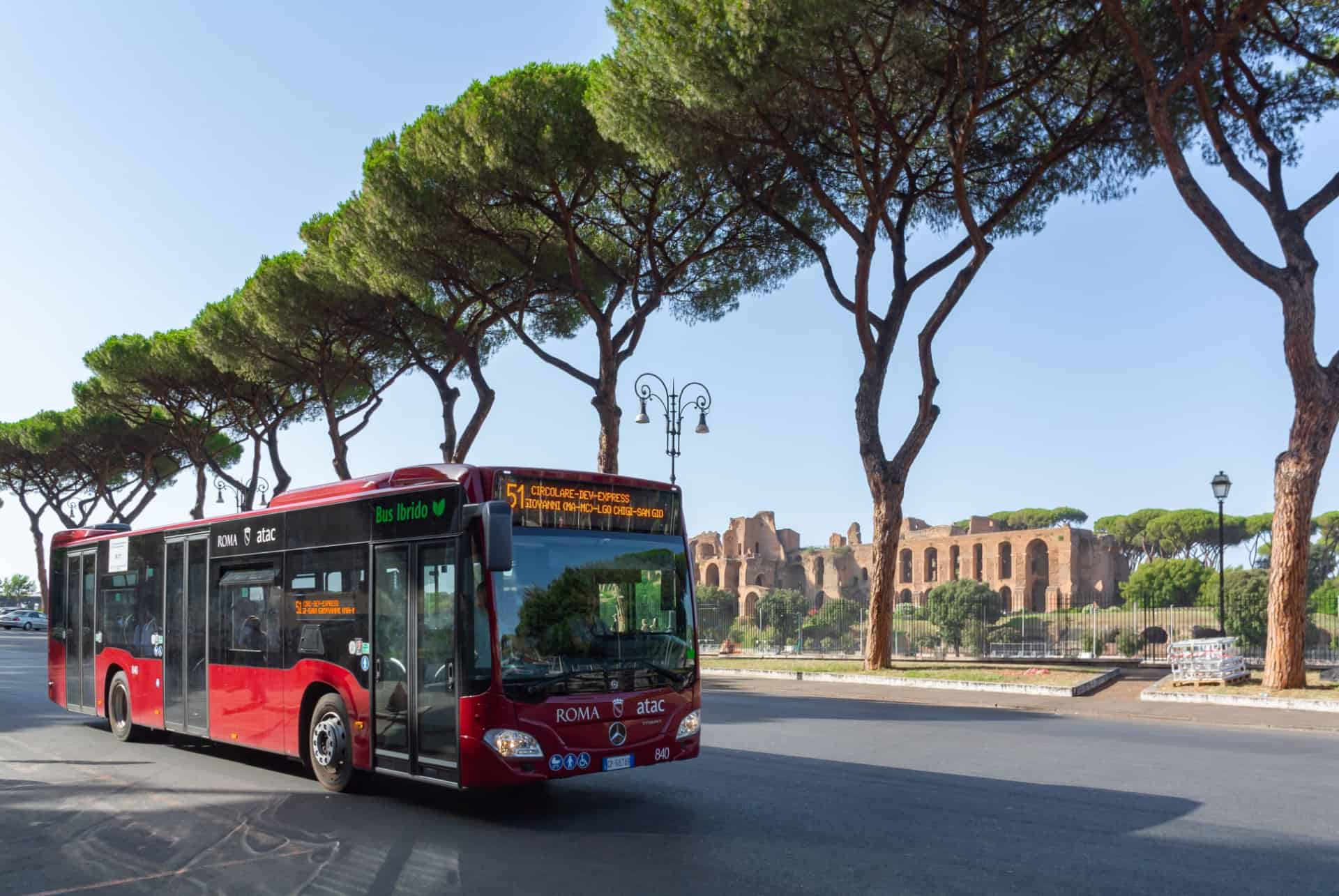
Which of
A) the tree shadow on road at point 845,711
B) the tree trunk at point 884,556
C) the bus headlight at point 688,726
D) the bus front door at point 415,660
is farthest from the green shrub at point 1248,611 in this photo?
the bus front door at point 415,660

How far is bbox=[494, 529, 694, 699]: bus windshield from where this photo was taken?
6477 mm

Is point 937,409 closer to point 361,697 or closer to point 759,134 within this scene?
point 759,134

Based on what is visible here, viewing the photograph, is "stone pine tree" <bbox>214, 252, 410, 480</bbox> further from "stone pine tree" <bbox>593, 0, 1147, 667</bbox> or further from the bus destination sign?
the bus destination sign

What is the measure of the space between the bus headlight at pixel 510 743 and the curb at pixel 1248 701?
1042 centimetres

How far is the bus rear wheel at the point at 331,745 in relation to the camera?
296 inches

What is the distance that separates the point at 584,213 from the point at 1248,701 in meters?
14.2

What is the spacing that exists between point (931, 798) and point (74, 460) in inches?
1702

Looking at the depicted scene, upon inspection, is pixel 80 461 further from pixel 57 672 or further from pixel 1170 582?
pixel 1170 582

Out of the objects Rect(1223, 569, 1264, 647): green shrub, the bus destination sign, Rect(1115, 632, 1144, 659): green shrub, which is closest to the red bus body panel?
the bus destination sign

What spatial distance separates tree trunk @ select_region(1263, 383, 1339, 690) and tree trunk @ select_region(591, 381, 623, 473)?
11.3 meters

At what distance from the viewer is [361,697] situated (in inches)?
287

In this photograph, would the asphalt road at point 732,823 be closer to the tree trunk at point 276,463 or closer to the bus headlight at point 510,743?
the bus headlight at point 510,743

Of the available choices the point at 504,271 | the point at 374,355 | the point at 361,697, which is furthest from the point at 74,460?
the point at 361,697

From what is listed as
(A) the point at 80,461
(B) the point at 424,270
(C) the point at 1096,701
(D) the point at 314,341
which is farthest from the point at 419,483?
(A) the point at 80,461
